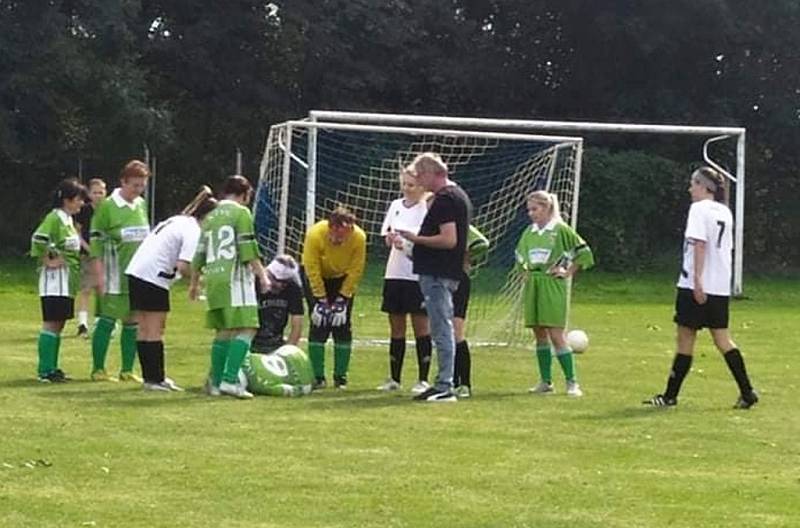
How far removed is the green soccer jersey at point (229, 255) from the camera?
40.5 ft

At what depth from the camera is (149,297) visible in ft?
41.6

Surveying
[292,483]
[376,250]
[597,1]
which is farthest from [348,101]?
[292,483]

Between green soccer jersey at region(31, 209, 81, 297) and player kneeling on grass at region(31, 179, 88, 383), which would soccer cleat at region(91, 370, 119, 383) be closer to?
player kneeling on grass at region(31, 179, 88, 383)

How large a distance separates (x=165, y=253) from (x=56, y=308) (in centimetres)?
129

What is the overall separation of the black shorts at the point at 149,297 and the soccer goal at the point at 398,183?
3495mm

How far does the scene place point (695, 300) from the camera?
12.3 metres

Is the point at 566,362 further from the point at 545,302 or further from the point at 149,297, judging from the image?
the point at 149,297

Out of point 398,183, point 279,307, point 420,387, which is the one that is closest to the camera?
point 420,387

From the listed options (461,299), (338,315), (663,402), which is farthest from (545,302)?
(338,315)

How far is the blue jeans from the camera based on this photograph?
1240 centimetres

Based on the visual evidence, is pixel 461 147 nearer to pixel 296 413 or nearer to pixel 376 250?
pixel 376 250

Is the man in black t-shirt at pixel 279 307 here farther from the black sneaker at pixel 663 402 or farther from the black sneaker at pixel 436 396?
the black sneaker at pixel 663 402

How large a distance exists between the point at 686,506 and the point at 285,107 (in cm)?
2999

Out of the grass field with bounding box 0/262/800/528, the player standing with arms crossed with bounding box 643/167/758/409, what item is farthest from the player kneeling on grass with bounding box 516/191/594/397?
the player standing with arms crossed with bounding box 643/167/758/409
